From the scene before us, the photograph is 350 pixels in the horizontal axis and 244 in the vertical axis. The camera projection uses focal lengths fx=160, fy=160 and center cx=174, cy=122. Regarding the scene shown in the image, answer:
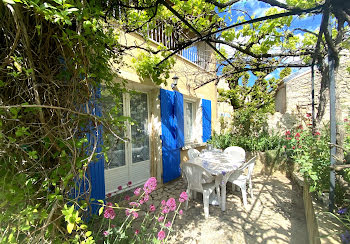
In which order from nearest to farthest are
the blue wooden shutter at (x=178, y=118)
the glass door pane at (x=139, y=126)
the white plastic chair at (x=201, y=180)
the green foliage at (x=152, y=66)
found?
Result: the white plastic chair at (x=201, y=180)
the green foliage at (x=152, y=66)
the glass door pane at (x=139, y=126)
the blue wooden shutter at (x=178, y=118)

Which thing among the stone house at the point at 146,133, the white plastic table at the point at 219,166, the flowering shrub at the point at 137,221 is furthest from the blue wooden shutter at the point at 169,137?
the flowering shrub at the point at 137,221

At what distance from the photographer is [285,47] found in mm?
3178

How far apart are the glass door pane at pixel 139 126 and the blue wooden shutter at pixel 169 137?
1.36ft

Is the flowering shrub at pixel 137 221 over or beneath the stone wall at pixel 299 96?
beneath

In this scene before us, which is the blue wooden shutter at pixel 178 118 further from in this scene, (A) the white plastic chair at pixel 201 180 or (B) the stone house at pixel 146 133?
(A) the white plastic chair at pixel 201 180

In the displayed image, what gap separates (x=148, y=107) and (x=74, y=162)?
116 inches

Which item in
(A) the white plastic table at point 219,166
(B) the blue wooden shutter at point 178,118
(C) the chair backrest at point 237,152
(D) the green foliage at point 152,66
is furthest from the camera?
(B) the blue wooden shutter at point 178,118

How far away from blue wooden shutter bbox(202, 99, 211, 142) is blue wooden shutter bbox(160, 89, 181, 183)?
6.30 feet

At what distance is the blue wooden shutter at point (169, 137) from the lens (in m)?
3.95

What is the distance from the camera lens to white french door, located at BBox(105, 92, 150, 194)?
10.5 feet

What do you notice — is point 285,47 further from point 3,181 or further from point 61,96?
point 3,181

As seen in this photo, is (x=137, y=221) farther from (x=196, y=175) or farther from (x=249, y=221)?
(x=249, y=221)

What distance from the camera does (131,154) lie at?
Result: 355 cm

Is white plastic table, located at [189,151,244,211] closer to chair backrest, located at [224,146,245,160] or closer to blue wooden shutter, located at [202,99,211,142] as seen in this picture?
chair backrest, located at [224,146,245,160]
